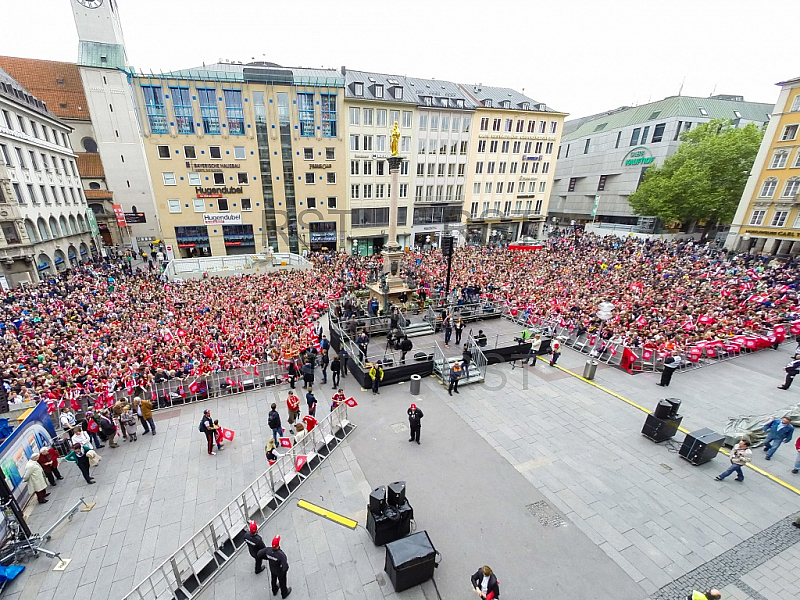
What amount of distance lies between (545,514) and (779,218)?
42.3 meters

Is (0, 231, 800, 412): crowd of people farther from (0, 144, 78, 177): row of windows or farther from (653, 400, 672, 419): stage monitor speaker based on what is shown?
(0, 144, 78, 177): row of windows

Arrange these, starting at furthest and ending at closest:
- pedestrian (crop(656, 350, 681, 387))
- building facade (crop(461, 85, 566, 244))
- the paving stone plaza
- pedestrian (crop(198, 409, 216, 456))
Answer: building facade (crop(461, 85, 566, 244)), pedestrian (crop(656, 350, 681, 387)), pedestrian (crop(198, 409, 216, 456)), the paving stone plaza

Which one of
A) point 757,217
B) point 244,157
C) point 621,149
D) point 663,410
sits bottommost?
point 663,410

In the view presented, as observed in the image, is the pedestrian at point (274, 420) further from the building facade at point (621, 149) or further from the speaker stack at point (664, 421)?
the building facade at point (621, 149)

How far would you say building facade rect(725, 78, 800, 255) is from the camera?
3125cm

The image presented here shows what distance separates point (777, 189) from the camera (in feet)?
106

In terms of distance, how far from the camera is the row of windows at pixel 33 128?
94.3 ft

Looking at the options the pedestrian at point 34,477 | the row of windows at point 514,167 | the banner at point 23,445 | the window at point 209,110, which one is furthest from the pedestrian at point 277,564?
the row of windows at point 514,167

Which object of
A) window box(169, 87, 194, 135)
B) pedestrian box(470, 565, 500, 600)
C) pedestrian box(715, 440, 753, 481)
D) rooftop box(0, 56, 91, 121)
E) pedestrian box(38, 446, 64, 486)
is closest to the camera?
pedestrian box(470, 565, 500, 600)

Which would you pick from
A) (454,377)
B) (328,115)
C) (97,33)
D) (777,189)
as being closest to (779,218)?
(777,189)

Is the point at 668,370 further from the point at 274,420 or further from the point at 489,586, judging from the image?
the point at 274,420

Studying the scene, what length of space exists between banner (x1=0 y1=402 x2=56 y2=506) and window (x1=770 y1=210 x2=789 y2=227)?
174 feet

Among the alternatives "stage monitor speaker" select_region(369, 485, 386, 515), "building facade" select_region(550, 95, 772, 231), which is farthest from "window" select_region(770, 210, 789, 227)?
"stage monitor speaker" select_region(369, 485, 386, 515)

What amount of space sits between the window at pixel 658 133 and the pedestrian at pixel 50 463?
6540 centimetres
